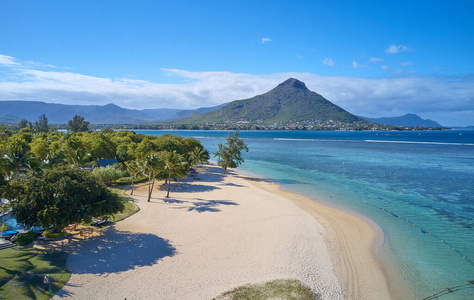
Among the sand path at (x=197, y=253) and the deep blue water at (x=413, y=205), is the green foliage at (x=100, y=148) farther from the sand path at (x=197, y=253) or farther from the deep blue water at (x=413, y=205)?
the deep blue water at (x=413, y=205)

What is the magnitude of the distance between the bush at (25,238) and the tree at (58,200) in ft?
4.64

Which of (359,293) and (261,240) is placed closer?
(359,293)

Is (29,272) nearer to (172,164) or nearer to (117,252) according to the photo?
(117,252)

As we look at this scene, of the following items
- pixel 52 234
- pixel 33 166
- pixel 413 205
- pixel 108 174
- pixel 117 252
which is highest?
pixel 33 166

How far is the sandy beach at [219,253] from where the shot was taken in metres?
15.0

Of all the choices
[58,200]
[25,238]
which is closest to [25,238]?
[25,238]

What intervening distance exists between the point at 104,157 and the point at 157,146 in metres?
12.0

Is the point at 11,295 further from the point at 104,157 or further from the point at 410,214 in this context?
the point at 104,157

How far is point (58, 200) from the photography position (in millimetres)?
17609

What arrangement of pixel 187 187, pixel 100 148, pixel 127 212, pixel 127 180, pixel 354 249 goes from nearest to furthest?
pixel 354 249
pixel 127 212
pixel 187 187
pixel 127 180
pixel 100 148

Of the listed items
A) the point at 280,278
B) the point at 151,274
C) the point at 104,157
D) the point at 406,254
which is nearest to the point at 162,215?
the point at 151,274

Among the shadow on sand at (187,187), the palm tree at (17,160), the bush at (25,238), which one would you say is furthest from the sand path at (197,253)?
the palm tree at (17,160)

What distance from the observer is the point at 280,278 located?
1591 centimetres

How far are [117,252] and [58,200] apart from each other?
5.16m
